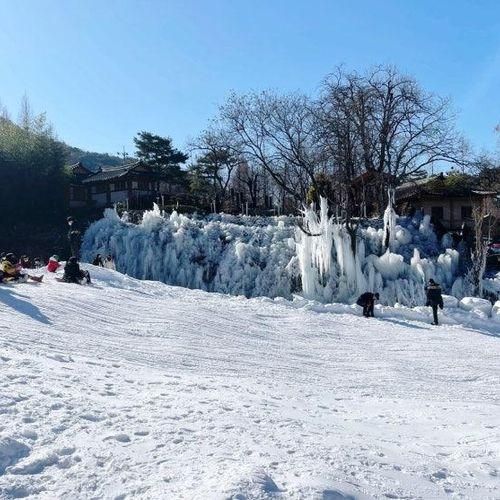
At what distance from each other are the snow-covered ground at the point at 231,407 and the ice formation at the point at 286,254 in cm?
635

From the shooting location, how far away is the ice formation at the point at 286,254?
18.8 metres

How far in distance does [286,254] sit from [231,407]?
1686cm

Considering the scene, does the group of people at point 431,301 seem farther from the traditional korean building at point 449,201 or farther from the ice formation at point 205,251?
the traditional korean building at point 449,201

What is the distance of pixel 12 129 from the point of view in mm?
31109

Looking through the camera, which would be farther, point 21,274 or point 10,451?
point 21,274

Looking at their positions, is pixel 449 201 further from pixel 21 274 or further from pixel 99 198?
pixel 21 274

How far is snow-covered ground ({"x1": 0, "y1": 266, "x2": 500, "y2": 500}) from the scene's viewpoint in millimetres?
3580

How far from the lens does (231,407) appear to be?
5375mm

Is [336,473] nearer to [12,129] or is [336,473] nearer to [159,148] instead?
[12,129]

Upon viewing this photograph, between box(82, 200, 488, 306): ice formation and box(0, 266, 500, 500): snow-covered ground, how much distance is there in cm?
635

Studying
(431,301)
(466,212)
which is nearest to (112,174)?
(466,212)

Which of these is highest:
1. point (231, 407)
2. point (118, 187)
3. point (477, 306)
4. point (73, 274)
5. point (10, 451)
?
point (118, 187)

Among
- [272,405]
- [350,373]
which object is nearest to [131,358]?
[272,405]

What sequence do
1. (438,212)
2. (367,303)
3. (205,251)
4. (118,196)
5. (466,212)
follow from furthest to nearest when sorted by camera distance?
(118,196) → (438,212) → (466,212) → (205,251) → (367,303)
